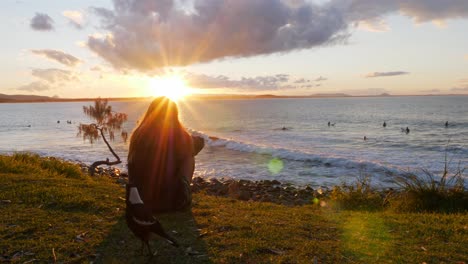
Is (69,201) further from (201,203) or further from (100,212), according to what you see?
(201,203)

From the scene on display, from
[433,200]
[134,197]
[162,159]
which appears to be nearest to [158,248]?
[134,197]

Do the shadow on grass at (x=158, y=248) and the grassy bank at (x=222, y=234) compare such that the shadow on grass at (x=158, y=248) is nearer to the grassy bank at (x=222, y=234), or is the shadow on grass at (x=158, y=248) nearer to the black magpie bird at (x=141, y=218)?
the grassy bank at (x=222, y=234)

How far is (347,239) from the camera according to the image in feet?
19.2

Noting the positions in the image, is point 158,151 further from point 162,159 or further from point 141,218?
point 141,218

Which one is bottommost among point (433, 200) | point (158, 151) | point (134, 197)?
point (433, 200)

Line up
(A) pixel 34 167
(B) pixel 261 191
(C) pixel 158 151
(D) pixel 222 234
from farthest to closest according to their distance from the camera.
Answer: (B) pixel 261 191, (A) pixel 34 167, (C) pixel 158 151, (D) pixel 222 234

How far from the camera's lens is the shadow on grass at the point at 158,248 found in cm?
490

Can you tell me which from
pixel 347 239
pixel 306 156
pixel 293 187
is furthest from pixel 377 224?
pixel 306 156

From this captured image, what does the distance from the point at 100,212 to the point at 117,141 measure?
115 feet

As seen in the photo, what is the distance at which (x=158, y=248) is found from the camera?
521 centimetres

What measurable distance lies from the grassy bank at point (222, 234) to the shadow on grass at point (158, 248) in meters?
0.01

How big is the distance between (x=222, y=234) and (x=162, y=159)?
162cm

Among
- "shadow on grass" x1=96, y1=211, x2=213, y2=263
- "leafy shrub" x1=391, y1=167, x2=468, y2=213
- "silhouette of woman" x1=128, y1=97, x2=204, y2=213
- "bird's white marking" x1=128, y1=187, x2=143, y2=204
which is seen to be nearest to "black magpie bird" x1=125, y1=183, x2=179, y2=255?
"bird's white marking" x1=128, y1=187, x2=143, y2=204

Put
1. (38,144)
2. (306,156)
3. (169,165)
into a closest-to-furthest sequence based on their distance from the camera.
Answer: (169,165) < (306,156) < (38,144)
